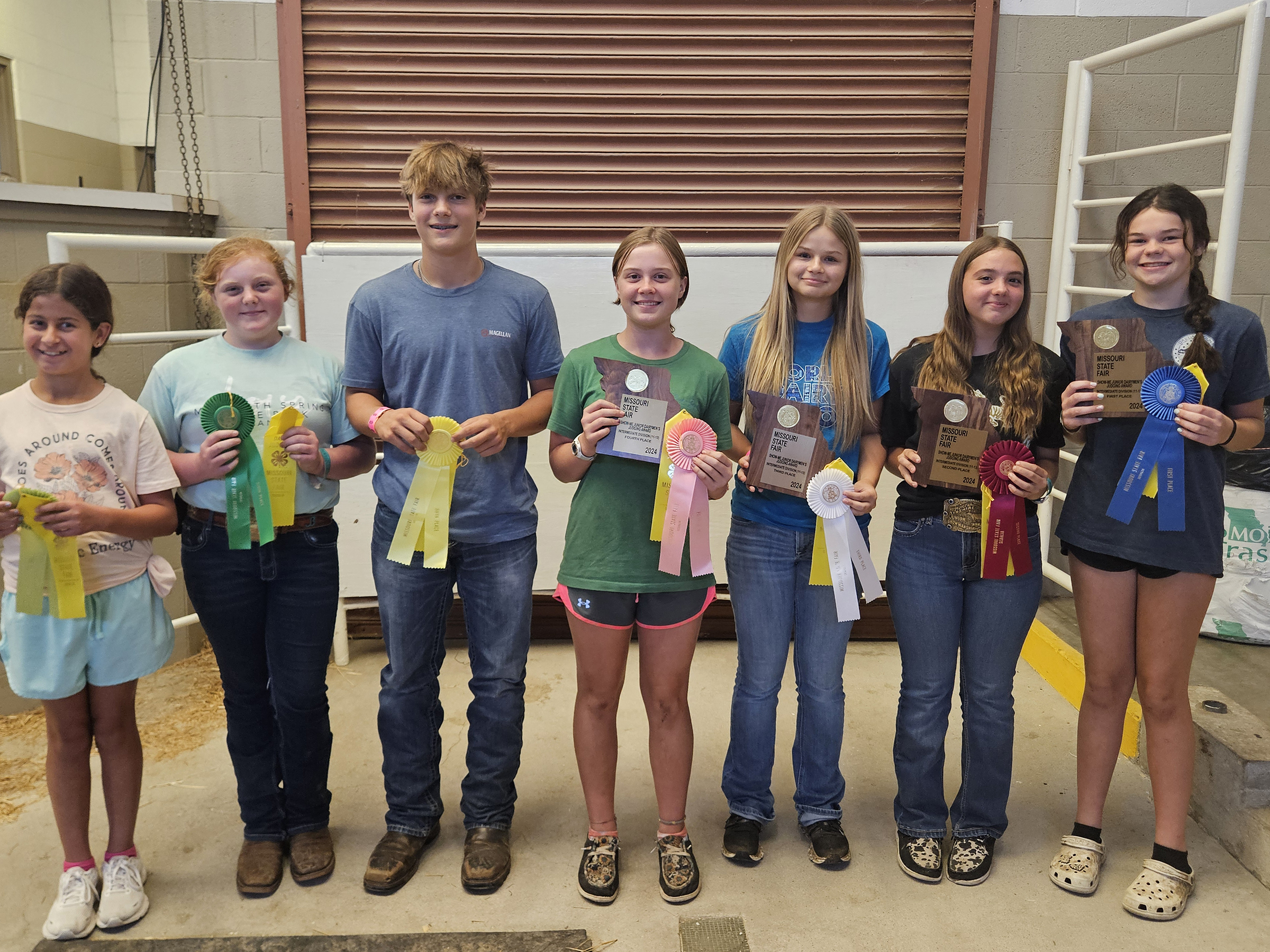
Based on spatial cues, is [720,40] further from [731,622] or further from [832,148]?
[731,622]

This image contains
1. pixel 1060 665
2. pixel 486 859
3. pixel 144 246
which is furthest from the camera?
pixel 1060 665

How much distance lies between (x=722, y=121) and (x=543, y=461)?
1.40 meters

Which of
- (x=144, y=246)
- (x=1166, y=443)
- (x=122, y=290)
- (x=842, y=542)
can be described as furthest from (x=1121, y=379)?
(x=122, y=290)

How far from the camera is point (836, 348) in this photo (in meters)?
2.03

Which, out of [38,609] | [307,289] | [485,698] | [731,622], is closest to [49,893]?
[38,609]

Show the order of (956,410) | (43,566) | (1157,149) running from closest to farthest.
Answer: (43,566) → (956,410) → (1157,149)

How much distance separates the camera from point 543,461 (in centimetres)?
341

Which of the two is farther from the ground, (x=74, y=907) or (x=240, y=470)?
(x=240, y=470)

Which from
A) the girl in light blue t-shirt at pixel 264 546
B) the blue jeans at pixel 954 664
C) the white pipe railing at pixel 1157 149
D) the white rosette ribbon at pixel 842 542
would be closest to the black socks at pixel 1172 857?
the blue jeans at pixel 954 664

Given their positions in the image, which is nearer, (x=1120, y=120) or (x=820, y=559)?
(x=820, y=559)

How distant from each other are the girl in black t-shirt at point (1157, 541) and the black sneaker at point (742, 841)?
26.1 inches

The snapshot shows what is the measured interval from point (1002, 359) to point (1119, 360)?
0.22 m

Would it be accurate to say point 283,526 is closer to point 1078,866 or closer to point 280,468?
point 280,468

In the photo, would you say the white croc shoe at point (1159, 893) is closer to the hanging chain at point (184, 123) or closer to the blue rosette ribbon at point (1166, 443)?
the blue rosette ribbon at point (1166, 443)
